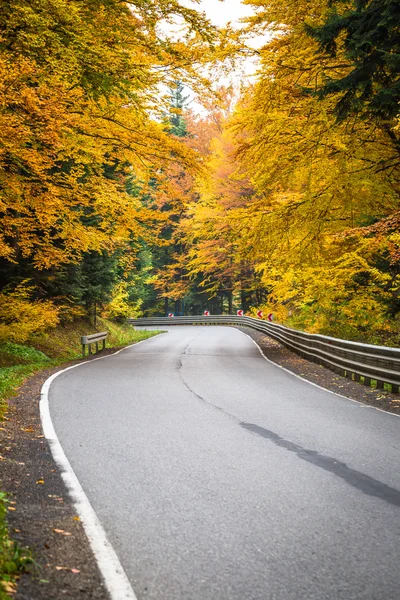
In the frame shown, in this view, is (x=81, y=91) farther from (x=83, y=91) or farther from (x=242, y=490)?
(x=242, y=490)

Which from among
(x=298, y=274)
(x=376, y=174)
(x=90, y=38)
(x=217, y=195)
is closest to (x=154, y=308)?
(x=217, y=195)

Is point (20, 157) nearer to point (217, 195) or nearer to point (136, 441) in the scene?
point (136, 441)

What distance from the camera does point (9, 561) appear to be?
321 cm

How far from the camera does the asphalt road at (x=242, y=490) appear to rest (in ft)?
10.9

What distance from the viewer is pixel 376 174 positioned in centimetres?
1470

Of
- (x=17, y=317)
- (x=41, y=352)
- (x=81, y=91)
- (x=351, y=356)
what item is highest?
(x=81, y=91)

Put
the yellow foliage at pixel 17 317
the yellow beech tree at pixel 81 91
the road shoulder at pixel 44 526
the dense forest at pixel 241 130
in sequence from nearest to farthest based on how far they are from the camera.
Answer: the road shoulder at pixel 44 526 < the yellow beech tree at pixel 81 91 < the dense forest at pixel 241 130 < the yellow foliage at pixel 17 317

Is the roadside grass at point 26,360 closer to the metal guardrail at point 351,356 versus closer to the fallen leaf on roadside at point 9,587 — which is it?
the fallen leaf on roadside at point 9,587

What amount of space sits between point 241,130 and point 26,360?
987 centimetres

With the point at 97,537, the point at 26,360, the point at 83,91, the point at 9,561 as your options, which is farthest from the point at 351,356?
the point at 9,561

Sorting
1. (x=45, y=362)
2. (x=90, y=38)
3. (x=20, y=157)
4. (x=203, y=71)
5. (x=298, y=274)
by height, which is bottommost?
(x=45, y=362)

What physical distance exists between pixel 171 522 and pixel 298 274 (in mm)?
15275

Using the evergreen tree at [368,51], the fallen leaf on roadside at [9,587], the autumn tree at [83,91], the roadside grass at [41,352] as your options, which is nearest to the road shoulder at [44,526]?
the fallen leaf on roadside at [9,587]

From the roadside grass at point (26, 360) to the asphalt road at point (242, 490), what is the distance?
2.36 ft
